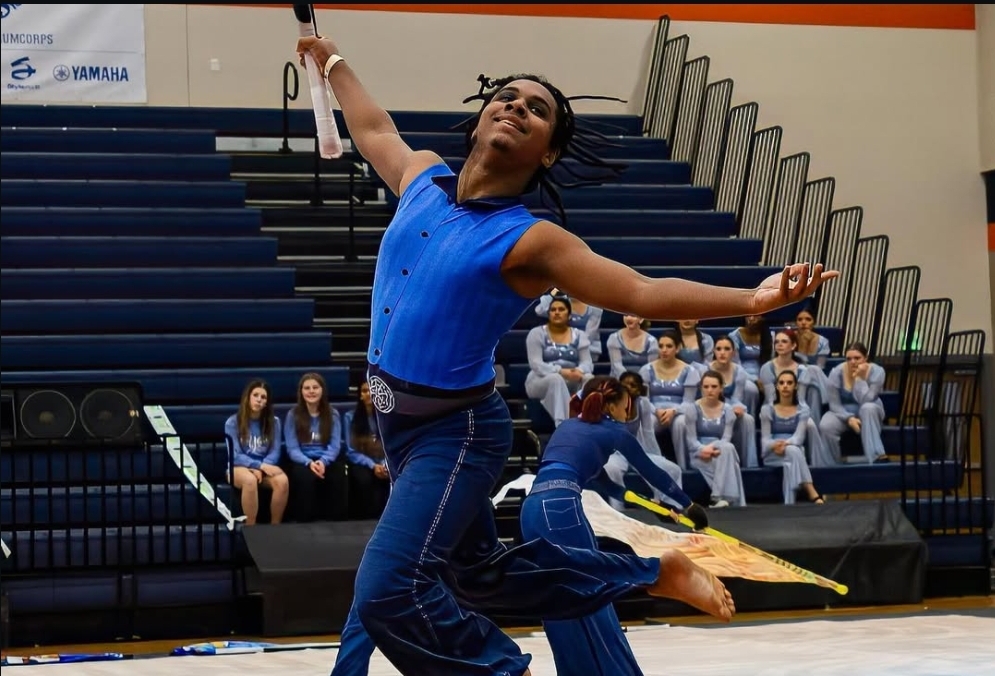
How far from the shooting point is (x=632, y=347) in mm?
10688

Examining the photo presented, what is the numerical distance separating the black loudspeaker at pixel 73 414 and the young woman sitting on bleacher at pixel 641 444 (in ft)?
9.50

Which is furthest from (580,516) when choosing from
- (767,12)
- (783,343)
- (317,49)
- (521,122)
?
(767,12)

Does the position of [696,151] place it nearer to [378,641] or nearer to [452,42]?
[452,42]

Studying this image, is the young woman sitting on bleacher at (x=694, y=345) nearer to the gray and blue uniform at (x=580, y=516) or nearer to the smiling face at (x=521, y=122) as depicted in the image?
the gray and blue uniform at (x=580, y=516)

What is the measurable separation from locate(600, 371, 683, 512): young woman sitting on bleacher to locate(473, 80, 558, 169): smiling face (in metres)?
5.54

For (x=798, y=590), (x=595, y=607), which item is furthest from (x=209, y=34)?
(x=595, y=607)

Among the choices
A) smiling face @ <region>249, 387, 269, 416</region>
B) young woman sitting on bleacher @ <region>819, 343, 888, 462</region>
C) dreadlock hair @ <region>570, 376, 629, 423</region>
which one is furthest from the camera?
young woman sitting on bleacher @ <region>819, 343, 888, 462</region>

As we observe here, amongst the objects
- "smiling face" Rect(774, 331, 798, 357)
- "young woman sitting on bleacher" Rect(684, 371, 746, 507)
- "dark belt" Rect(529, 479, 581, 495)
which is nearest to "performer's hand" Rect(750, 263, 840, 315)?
"dark belt" Rect(529, 479, 581, 495)

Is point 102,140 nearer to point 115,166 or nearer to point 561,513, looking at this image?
point 115,166

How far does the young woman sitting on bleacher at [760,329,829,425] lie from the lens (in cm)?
1062

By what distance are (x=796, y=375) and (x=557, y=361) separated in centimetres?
175

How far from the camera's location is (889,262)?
15125mm

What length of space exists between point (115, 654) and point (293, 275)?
4.47 m

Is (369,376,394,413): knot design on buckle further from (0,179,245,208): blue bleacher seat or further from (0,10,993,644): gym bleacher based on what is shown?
(0,179,245,208): blue bleacher seat
